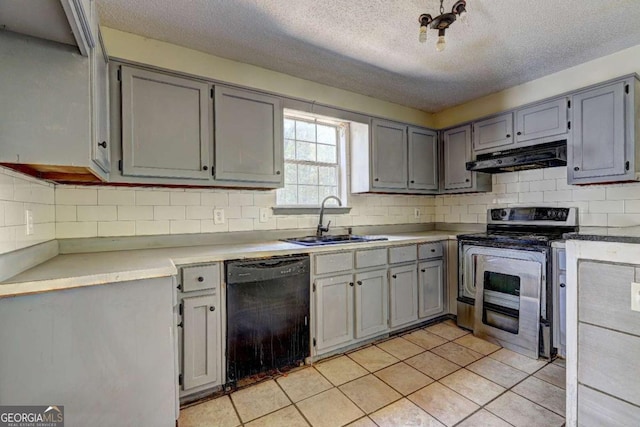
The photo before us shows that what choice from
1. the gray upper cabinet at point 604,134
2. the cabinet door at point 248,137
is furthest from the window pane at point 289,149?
the gray upper cabinet at point 604,134

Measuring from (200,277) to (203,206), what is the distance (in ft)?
2.49

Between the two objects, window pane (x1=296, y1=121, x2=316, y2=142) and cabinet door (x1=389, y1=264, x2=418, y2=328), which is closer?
cabinet door (x1=389, y1=264, x2=418, y2=328)

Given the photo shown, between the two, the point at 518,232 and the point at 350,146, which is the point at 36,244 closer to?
the point at 350,146

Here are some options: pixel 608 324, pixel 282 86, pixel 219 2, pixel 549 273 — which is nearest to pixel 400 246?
pixel 549 273

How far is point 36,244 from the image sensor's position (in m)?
1.57

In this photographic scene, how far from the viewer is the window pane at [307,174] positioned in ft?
9.96

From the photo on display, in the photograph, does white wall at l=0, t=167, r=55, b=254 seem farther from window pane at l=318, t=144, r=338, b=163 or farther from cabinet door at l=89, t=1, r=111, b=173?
window pane at l=318, t=144, r=338, b=163

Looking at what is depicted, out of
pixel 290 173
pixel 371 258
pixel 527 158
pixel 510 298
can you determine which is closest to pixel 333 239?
pixel 371 258

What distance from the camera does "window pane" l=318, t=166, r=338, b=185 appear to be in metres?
3.18

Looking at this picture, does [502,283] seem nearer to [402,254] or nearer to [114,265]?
[402,254]

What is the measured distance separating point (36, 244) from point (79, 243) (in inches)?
17.2

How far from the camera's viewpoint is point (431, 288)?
305cm

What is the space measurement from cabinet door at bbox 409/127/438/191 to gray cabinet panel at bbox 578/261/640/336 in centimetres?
209

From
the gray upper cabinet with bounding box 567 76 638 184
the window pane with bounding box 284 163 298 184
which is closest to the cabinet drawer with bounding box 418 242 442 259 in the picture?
the gray upper cabinet with bounding box 567 76 638 184
